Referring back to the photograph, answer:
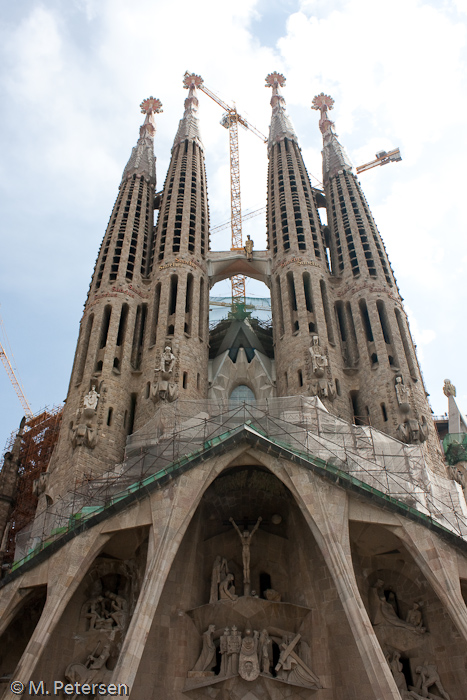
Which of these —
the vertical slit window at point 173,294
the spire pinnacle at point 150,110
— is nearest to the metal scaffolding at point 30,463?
the vertical slit window at point 173,294

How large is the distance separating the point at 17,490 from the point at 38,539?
9263mm

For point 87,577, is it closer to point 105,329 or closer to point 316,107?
point 105,329

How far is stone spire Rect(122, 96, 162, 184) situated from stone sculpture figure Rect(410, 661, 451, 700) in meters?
28.7

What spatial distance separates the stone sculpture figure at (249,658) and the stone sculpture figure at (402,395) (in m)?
9.84

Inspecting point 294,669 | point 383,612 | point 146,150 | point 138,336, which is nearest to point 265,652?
point 294,669

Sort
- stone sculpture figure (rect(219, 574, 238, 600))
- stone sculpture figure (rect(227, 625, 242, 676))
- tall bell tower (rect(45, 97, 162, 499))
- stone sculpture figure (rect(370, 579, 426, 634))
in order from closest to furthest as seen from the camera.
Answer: stone sculpture figure (rect(227, 625, 242, 676)), stone sculpture figure (rect(370, 579, 426, 634)), stone sculpture figure (rect(219, 574, 238, 600)), tall bell tower (rect(45, 97, 162, 499))

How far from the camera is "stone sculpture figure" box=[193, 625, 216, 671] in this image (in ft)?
59.9

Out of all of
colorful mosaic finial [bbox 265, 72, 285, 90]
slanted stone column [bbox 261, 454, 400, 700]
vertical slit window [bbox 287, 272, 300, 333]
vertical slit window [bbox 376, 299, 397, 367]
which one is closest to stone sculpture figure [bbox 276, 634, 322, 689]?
slanted stone column [bbox 261, 454, 400, 700]

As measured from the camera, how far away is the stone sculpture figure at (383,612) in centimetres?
1848

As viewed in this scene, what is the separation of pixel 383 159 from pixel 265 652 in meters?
40.2

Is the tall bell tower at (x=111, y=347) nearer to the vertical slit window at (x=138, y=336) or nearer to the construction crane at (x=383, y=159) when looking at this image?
the vertical slit window at (x=138, y=336)

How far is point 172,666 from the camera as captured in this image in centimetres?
1802

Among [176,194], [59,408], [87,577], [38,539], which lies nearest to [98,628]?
[87,577]

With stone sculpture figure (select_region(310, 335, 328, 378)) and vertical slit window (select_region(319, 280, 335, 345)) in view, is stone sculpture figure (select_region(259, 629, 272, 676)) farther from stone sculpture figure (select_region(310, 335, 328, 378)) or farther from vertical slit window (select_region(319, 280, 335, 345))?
vertical slit window (select_region(319, 280, 335, 345))
